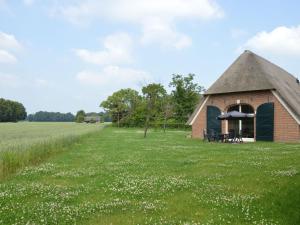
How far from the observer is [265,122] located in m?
34.3

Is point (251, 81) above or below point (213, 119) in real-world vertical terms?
above

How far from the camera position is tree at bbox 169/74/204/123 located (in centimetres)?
7801

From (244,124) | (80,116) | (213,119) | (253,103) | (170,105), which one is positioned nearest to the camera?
(253,103)

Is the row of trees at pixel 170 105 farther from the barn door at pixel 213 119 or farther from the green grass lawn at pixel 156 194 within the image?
the green grass lawn at pixel 156 194

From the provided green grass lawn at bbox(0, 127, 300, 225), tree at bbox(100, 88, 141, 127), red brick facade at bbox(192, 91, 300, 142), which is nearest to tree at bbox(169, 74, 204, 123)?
tree at bbox(100, 88, 141, 127)

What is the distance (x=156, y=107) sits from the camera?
84188mm

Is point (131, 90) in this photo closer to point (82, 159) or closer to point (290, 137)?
point (290, 137)

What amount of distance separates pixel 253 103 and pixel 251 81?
7.28 feet

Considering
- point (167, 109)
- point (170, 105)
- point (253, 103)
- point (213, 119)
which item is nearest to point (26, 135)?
point (213, 119)

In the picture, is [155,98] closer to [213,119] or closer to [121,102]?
[121,102]

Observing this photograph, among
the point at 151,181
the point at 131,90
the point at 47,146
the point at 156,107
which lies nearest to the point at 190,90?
the point at 156,107

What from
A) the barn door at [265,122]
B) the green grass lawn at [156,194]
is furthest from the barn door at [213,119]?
the green grass lawn at [156,194]

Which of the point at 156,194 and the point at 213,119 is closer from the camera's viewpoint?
the point at 156,194

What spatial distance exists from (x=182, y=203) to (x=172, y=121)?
65.3m
